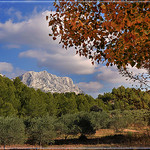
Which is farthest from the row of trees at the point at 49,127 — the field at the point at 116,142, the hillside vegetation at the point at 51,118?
the field at the point at 116,142

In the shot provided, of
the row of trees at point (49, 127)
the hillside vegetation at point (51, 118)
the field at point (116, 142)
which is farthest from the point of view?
the row of trees at point (49, 127)

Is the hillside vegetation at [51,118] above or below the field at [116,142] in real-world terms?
above

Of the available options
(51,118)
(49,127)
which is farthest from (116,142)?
(51,118)

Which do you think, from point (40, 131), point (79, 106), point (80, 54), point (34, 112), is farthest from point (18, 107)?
point (80, 54)

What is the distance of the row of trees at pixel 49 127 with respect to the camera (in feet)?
70.5

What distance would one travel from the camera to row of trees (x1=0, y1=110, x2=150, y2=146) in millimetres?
21500

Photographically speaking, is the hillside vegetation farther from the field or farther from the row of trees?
the field

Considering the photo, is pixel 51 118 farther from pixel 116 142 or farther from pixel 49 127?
pixel 116 142

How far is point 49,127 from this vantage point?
24.6 meters

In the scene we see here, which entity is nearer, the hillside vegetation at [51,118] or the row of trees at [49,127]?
the hillside vegetation at [51,118]

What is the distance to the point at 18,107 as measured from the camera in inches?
1484

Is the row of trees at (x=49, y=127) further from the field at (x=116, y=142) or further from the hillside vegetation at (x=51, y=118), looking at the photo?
the field at (x=116, y=142)

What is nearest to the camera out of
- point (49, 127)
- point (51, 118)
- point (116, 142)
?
point (116, 142)

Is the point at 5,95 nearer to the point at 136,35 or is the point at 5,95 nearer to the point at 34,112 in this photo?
the point at 34,112
